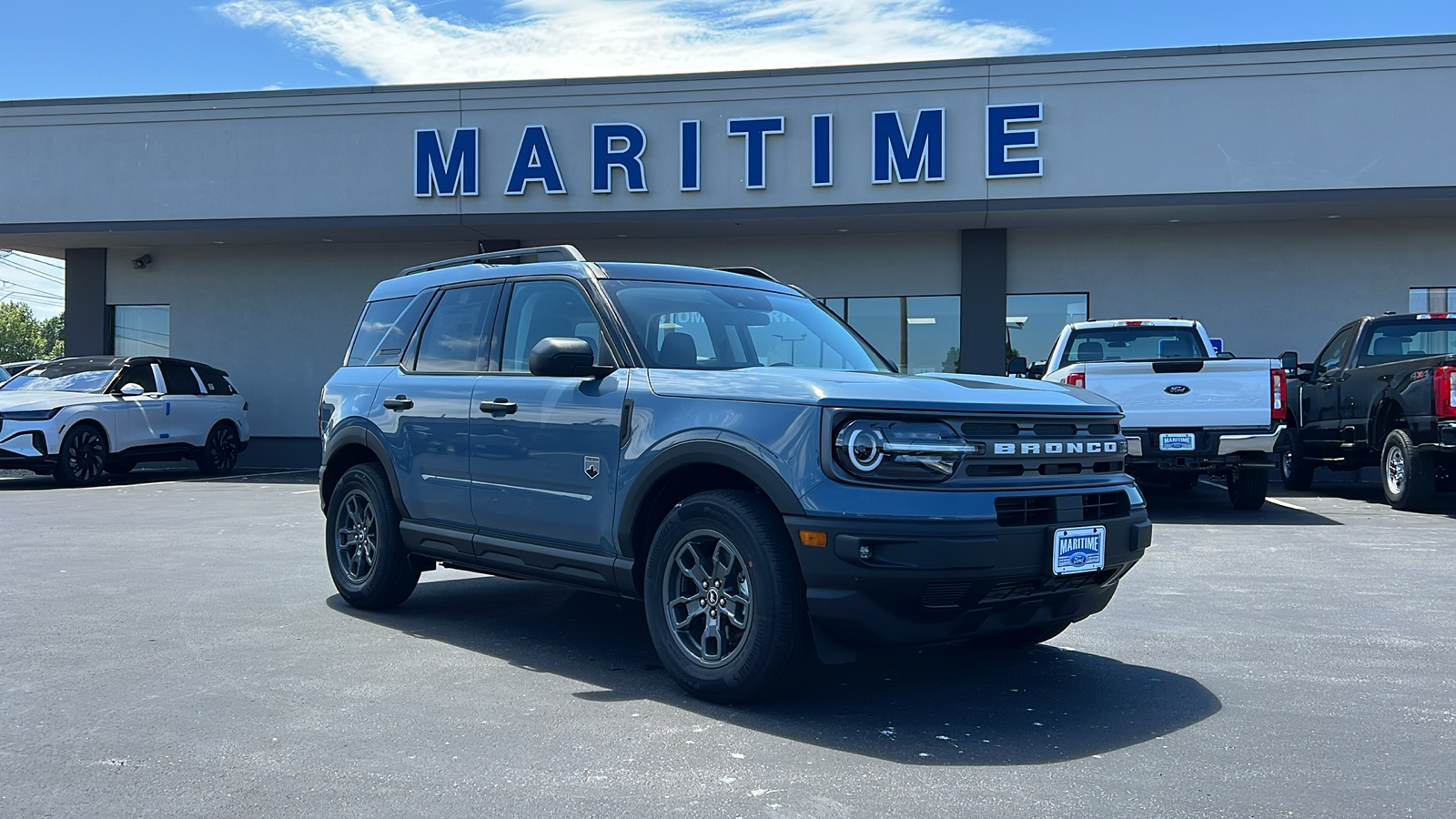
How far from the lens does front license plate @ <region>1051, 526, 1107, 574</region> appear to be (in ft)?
15.0

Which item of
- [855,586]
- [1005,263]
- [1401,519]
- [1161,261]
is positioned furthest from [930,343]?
[855,586]

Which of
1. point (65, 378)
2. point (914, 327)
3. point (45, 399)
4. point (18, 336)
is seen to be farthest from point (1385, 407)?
point (18, 336)

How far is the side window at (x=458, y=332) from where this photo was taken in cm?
636

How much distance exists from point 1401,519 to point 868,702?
902 cm

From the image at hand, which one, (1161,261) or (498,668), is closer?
(498,668)

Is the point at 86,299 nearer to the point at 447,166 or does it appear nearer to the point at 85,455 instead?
the point at 85,455

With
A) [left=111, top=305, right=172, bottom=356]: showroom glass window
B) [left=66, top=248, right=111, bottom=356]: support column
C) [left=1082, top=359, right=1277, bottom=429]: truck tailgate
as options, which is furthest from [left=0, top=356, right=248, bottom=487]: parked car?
[left=1082, top=359, right=1277, bottom=429]: truck tailgate

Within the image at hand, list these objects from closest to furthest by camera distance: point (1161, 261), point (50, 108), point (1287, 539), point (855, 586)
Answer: point (855, 586) → point (1287, 539) → point (1161, 261) → point (50, 108)

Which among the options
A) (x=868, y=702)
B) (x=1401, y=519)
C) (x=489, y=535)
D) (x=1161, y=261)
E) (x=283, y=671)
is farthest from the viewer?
(x=1161, y=261)

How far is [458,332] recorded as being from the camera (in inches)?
257

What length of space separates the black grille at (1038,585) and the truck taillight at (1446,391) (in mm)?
8283

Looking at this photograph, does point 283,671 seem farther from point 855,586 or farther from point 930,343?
point 930,343

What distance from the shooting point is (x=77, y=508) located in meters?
12.7

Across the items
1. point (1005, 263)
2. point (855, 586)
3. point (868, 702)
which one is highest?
point (1005, 263)
